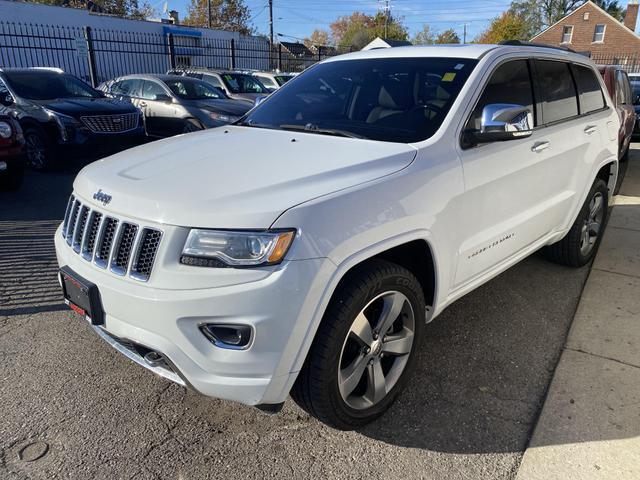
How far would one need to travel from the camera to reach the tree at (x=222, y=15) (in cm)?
5450

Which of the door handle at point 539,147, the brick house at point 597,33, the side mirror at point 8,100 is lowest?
the door handle at point 539,147

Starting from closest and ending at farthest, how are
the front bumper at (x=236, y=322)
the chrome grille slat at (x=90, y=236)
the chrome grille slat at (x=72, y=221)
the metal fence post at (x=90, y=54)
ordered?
1. the front bumper at (x=236, y=322)
2. the chrome grille slat at (x=90, y=236)
3. the chrome grille slat at (x=72, y=221)
4. the metal fence post at (x=90, y=54)

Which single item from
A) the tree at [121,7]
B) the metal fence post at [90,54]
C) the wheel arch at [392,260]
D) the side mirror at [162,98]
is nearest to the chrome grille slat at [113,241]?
the wheel arch at [392,260]

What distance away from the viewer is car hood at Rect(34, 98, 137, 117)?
8.11 metres

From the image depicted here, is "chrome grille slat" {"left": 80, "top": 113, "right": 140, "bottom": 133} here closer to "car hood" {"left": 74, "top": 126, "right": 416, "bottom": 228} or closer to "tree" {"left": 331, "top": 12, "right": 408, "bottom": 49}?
"car hood" {"left": 74, "top": 126, "right": 416, "bottom": 228}

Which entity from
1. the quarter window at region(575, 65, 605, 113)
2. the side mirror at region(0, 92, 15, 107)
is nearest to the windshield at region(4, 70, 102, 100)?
the side mirror at region(0, 92, 15, 107)

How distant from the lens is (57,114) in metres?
8.00

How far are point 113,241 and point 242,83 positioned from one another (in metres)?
12.3

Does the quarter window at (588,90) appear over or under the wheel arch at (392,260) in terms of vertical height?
over

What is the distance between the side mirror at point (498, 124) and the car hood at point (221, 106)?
733 cm

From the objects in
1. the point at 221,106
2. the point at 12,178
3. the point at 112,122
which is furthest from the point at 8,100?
the point at 221,106

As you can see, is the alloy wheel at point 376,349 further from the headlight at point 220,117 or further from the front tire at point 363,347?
the headlight at point 220,117

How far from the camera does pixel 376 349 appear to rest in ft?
8.43

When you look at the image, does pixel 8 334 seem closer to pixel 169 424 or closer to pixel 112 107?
pixel 169 424
